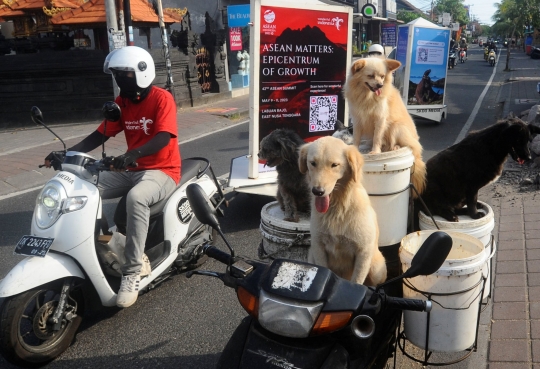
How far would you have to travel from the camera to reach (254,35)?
5680 mm

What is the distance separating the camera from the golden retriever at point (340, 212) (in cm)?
266

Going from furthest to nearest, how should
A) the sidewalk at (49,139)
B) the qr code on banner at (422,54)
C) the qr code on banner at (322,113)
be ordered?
the qr code on banner at (422,54) → the sidewalk at (49,139) → the qr code on banner at (322,113)

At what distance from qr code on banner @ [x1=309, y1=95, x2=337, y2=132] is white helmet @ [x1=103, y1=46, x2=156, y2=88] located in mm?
2894

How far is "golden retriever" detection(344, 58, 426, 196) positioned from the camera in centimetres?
430

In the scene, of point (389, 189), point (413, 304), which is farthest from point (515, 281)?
point (413, 304)

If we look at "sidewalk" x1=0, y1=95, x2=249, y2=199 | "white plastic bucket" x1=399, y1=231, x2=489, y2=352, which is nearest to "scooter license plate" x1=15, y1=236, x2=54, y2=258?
"white plastic bucket" x1=399, y1=231, x2=489, y2=352

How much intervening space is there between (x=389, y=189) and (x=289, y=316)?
186 centimetres

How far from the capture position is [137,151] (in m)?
3.73

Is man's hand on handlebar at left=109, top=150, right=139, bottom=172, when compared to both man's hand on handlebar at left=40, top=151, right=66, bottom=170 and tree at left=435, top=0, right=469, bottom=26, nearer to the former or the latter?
man's hand on handlebar at left=40, top=151, right=66, bottom=170

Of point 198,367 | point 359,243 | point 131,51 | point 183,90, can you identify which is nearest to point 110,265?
point 198,367

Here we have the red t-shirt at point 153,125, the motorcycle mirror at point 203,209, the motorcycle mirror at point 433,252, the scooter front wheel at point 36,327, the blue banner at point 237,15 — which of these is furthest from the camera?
the blue banner at point 237,15

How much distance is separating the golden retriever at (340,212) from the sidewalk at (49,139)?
21.2 ft

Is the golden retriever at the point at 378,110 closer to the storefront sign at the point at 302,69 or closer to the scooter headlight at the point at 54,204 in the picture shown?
Answer: the storefront sign at the point at 302,69

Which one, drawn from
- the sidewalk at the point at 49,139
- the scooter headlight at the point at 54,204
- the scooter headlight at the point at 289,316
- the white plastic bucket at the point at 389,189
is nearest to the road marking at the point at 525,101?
the sidewalk at the point at 49,139
